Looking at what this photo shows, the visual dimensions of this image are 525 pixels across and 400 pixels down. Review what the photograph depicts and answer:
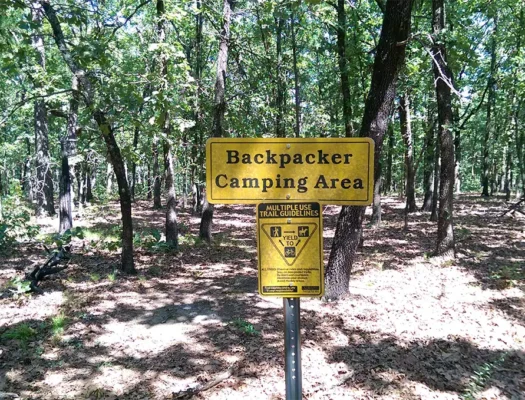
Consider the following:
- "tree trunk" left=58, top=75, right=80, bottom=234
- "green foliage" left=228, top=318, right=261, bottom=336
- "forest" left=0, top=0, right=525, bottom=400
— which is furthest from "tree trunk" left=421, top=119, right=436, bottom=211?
"tree trunk" left=58, top=75, right=80, bottom=234

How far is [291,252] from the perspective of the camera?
1.74m

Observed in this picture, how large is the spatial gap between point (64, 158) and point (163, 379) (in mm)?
9080

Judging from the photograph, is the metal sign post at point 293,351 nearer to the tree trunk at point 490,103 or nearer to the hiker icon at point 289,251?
the hiker icon at point 289,251

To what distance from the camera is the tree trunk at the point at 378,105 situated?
5.19 meters

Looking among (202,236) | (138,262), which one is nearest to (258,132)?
(202,236)

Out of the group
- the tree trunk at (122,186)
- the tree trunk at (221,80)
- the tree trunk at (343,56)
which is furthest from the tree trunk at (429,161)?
the tree trunk at (122,186)

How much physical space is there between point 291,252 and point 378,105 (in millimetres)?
4313

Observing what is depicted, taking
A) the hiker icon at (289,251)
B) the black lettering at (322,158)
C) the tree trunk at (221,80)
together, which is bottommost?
the hiker icon at (289,251)

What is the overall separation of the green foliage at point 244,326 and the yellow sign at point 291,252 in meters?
3.42

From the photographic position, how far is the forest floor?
12.7 ft

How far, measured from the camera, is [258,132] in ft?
38.0

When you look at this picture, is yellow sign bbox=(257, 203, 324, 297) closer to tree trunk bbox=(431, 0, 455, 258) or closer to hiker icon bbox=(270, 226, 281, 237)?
hiker icon bbox=(270, 226, 281, 237)

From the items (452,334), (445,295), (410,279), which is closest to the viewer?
(452,334)

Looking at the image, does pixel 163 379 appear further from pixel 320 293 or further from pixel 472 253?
pixel 472 253
